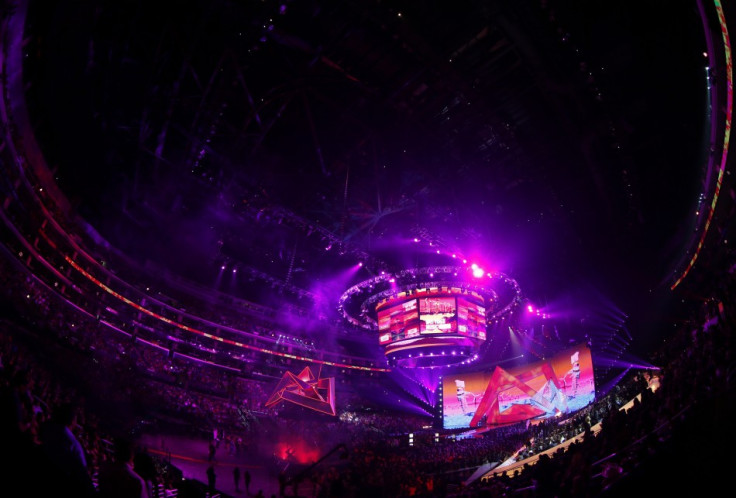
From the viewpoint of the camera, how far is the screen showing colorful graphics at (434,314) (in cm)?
1869

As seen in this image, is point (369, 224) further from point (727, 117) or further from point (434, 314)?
point (727, 117)

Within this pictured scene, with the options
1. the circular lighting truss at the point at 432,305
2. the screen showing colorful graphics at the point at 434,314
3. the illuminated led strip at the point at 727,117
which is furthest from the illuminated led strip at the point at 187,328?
the illuminated led strip at the point at 727,117

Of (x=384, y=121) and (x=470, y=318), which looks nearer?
(x=384, y=121)

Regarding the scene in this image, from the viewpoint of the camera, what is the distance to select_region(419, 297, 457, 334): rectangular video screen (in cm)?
1862

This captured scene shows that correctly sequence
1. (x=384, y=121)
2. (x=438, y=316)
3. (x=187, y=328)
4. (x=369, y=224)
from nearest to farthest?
(x=384, y=121) → (x=369, y=224) → (x=438, y=316) → (x=187, y=328)

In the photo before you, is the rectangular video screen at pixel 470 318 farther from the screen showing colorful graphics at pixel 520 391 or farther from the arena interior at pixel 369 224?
the screen showing colorful graphics at pixel 520 391

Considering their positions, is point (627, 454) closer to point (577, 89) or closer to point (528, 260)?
point (577, 89)

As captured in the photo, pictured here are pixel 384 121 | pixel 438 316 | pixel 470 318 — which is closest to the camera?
pixel 384 121

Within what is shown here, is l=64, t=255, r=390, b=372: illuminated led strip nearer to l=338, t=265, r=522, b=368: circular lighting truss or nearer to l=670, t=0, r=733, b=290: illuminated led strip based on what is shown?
l=338, t=265, r=522, b=368: circular lighting truss

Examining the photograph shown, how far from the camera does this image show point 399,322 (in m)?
19.4

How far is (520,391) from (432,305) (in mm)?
10247

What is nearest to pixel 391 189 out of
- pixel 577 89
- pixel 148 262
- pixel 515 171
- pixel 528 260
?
pixel 515 171

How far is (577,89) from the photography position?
9.06 m

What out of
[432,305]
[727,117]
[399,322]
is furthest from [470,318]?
[727,117]
